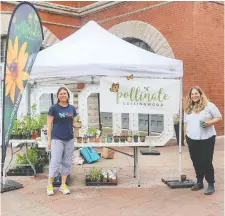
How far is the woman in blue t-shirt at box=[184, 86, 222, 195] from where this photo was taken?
196 inches

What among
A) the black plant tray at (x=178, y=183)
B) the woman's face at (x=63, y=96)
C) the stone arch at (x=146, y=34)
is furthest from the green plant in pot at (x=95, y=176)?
the stone arch at (x=146, y=34)

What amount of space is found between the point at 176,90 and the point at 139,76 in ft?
2.25

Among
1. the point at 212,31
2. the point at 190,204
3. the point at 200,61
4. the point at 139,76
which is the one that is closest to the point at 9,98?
the point at 139,76

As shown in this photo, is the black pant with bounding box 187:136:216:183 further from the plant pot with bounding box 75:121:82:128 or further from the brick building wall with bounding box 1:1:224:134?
the brick building wall with bounding box 1:1:224:134

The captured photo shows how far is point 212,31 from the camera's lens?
10734mm

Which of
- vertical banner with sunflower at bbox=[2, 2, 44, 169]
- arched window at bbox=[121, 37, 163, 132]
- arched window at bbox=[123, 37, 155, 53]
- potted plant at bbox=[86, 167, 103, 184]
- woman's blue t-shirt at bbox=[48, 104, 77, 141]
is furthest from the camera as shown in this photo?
arched window at bbox=[123, 37, 155, 53]

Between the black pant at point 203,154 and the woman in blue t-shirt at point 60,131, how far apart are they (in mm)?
1937

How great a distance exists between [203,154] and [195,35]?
6141 mm

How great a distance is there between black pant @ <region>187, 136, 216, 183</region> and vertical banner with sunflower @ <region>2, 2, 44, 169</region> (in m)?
2.84

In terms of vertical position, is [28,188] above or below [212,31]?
below

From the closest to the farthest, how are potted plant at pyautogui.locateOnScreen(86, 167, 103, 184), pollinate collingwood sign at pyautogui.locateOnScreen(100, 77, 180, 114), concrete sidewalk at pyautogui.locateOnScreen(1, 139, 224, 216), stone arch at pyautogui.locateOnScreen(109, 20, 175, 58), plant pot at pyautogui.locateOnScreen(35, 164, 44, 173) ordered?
concrete sidewalk at pyautogui.locateOnScreen(1, 139, 224, 216) → pollinate collingwood sign at pyautogui.locateOnScreen(100, 77, 180, 114) → potted plant at pyautogui.locateOnScreen(86, 167, 103, 184) → plant pot at pyautogui.locateOnScreen(35, 164, 44, 173) → stone arch at pyautogui.locateOnScreen(109, 20, 175, 58)

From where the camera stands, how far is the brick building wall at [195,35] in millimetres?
10359

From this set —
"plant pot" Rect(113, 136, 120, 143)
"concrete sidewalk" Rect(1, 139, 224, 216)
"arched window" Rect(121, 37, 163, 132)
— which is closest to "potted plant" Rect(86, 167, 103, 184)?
"concrete sidewalk" Rect(1, 139, 224, 216)

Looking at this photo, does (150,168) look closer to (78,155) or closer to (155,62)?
(78,155)
